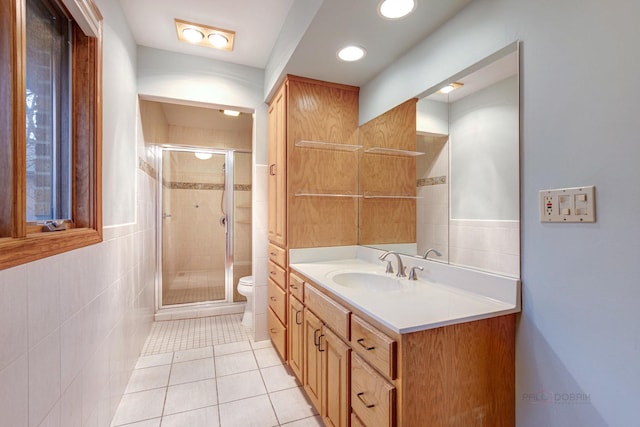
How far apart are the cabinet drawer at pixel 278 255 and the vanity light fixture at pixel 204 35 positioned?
156 cm

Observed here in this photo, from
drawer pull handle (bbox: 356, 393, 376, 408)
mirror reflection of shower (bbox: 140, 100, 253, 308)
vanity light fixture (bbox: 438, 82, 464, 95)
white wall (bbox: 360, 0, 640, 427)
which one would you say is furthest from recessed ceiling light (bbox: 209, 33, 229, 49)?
drawer pull handle (bbox: 356, 393, 376, 408)

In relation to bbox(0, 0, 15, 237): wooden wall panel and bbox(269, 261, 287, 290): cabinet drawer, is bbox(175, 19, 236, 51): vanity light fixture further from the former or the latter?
bbox(269, 261, 287, 290): cabinet drawer

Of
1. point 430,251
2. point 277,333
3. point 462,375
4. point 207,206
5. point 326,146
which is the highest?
point 326,146

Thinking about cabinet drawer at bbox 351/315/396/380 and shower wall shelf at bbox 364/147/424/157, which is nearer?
cabinet drawer at bbox 351/315/396/380

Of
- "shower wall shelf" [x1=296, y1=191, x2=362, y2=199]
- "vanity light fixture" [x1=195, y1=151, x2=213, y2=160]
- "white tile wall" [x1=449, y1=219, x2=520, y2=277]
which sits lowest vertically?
"white tile wall" [x1=449, y1=219, x2=520, y2=277]

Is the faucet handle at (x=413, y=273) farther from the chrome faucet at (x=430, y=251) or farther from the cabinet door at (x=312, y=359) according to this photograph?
the cabinet door at (x=312, y=359)

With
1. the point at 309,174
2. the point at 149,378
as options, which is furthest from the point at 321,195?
the point at 149,378

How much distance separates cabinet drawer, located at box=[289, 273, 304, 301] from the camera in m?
1.71

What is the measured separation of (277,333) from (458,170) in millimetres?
1702

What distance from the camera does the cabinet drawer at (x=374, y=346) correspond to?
35.9 inches

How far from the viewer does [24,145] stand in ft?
2.77

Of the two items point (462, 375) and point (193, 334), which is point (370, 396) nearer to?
point (462, 375)

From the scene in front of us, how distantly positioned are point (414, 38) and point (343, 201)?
112cm

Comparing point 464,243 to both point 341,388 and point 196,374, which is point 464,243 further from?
point 196,374
